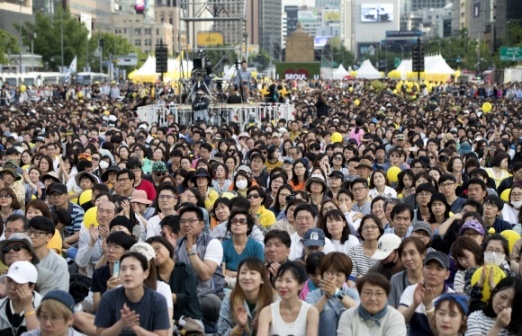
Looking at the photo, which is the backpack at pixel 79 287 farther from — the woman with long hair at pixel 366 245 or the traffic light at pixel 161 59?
the traffic light at pixel 161 59

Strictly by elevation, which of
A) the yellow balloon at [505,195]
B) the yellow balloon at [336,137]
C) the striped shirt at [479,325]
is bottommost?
the yellow balloon at [336,137]

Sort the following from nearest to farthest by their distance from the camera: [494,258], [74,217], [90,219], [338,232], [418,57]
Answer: [494,258] → [338,232] → [90,219] → [74,217] → [418,57]

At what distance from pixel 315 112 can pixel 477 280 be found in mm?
32876

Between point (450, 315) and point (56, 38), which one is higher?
point (56, 38)

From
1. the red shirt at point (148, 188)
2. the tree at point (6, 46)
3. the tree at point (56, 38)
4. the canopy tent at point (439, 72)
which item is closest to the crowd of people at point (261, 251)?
the red shirt at point (148, 188)

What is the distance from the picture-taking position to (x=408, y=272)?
9.75 metres

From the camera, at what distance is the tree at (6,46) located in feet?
299

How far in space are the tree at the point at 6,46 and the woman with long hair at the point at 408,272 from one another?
82946mm

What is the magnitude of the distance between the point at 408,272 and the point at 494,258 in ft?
2.61

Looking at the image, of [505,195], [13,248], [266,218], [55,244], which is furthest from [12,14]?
[13,248]

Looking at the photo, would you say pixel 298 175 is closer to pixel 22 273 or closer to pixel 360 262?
pixel 360 262

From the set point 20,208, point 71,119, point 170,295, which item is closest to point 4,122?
point 71,119

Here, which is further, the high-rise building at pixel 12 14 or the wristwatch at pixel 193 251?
the high-rise building at pixel 12 14

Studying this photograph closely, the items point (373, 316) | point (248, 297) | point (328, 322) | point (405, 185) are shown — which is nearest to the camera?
point (373, 316)
